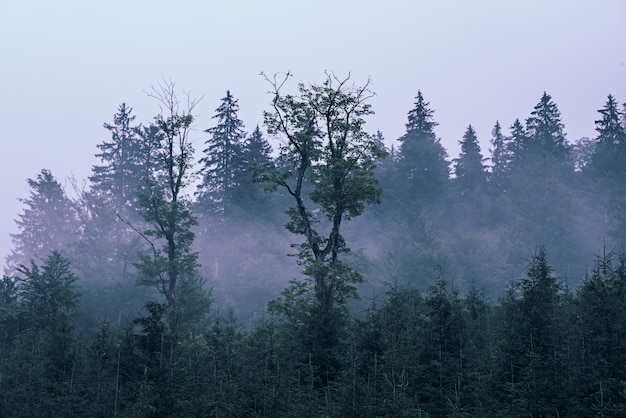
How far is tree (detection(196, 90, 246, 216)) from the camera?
62.8m

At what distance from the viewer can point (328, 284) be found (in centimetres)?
2633

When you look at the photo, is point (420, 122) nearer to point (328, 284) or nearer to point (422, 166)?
point (422, 166)

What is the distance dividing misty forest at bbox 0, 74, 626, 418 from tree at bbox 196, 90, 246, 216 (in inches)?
10.0

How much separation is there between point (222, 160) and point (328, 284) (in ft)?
133

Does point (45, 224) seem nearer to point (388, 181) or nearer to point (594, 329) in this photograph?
point (388, 181)

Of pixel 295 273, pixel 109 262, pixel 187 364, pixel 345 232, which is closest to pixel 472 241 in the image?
pixel 345 232

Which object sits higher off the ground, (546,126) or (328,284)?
(546,126)

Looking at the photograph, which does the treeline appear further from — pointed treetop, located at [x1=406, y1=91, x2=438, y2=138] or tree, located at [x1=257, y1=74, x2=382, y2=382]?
pointed treetop, located at [x1=406, y1=91, x2=438, y2=138]

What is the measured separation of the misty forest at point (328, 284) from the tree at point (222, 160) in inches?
10.0

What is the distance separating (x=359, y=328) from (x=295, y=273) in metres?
39.6

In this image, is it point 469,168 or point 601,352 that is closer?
point 601,352

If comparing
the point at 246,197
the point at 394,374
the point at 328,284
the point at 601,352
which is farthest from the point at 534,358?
the point at 246,197

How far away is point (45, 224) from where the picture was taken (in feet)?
253

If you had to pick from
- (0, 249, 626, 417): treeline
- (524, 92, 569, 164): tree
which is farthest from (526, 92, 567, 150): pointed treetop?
(0, 249, 626, 417): treeline
